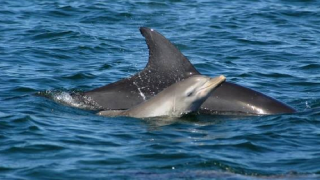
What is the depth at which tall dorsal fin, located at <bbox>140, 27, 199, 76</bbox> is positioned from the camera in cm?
1444

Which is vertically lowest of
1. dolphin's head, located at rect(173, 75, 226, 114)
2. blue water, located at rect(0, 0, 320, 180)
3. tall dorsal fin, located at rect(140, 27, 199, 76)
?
blue water, located at rect(0, 0, 320, 180)

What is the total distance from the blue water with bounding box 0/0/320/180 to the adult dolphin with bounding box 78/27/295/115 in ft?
1.23

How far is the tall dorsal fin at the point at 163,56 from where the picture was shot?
47.4ft

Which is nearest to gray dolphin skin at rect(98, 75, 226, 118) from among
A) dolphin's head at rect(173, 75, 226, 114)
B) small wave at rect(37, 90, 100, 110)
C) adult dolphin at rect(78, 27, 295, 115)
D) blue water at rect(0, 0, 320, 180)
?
dolphin's head at rect(173, 75, 226, 114)

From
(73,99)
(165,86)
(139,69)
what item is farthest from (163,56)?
(139,69)

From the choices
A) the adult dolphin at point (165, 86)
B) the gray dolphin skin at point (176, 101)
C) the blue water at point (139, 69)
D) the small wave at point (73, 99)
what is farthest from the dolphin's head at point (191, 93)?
the small wave at point (73, 99)

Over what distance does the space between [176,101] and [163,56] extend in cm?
109

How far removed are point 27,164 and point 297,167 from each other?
3.58 metres

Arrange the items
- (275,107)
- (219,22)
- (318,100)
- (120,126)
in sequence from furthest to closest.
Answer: (219,22) < (318,100) < (275,107) < (120,126)

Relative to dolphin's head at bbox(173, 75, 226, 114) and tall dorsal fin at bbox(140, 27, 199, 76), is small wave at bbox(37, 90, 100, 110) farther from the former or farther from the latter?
dolphin's head at bbox(173, 75, 226, 114)

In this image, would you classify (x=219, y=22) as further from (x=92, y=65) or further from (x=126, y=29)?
(x=92, y=65)

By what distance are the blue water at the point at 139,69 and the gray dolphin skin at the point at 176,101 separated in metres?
0.25

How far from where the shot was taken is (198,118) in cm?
1390

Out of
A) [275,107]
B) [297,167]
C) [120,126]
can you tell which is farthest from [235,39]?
[297,167]
